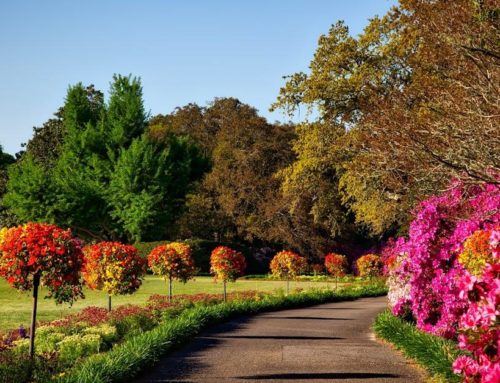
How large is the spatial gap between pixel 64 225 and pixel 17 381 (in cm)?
3964

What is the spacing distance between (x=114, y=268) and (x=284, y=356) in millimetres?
8577

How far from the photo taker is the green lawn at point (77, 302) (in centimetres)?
Result: 2330

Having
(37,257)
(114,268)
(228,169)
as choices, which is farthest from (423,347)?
(228,169)

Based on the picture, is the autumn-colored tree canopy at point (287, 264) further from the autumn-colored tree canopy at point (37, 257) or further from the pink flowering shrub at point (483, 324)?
the pink flowering shrub at point (483, 324)

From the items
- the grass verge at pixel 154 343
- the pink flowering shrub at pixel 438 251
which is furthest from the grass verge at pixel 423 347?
the grass verge at pixel 154 343

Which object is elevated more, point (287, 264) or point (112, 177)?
point (112, 177)

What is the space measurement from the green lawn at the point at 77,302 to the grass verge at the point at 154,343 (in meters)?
5.65

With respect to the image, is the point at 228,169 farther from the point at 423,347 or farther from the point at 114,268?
the point at 423,347

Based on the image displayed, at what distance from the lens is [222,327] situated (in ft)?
56.2

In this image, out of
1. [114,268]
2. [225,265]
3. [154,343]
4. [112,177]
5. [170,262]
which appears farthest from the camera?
[112,177]

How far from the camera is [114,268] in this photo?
19406mm

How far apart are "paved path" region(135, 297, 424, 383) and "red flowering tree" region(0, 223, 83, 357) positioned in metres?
2.66

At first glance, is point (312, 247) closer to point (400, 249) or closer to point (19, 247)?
point (400, 249)

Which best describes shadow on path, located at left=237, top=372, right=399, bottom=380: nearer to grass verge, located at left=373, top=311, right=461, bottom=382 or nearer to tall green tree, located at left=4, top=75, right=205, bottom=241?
grass verge, located at left=373, top=311, right=461, bottom=382
